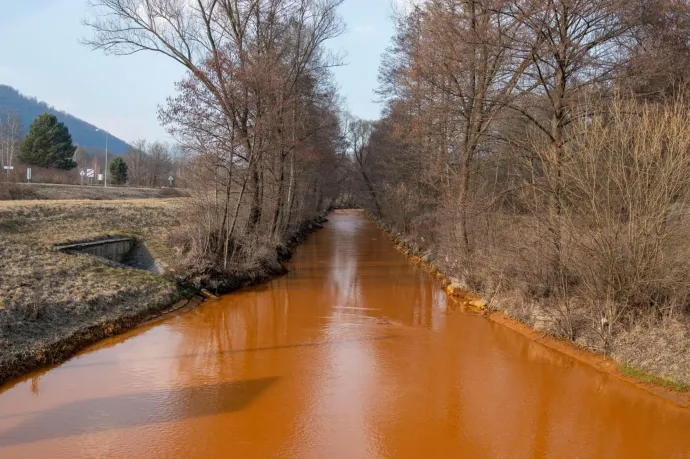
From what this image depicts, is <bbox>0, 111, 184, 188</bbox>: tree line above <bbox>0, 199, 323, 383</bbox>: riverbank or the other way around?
above

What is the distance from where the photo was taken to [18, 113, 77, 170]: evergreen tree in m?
42.2

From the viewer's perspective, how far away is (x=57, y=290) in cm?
1153

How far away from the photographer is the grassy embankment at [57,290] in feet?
31.0

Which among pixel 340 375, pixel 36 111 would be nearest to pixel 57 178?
pixel 340 375

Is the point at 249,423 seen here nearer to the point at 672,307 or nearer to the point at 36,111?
the point at 672,307

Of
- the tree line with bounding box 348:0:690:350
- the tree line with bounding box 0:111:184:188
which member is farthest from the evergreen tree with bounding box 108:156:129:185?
the tree line with bounding box 348:0:690:350

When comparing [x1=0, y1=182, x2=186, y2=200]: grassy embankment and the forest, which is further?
[x1=0, y1=182, x2=186, y2=200]: grassy embankment

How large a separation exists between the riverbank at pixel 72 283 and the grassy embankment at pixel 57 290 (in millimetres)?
18

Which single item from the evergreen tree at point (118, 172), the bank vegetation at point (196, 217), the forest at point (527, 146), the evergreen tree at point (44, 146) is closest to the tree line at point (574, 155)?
the forest at point (527, 146)

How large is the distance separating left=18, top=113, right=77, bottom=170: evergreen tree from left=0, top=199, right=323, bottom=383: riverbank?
85.5 ft

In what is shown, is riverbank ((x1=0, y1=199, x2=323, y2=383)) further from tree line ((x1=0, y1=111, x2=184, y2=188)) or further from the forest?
tree line ((x1=0, y1=111, x2=184, y2=188))

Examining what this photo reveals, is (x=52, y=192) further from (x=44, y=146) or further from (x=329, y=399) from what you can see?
(x=329, y=399)

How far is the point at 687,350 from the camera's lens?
8.45 m

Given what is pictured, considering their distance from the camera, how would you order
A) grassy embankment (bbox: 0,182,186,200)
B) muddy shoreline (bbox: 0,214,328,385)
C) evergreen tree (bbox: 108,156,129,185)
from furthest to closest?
evergreen tree (bbox: 108,156,129,185) < grassy embankment (bbox: 0,182,186,200) < muddy shoreline (bbox: 0,214,328,385)
